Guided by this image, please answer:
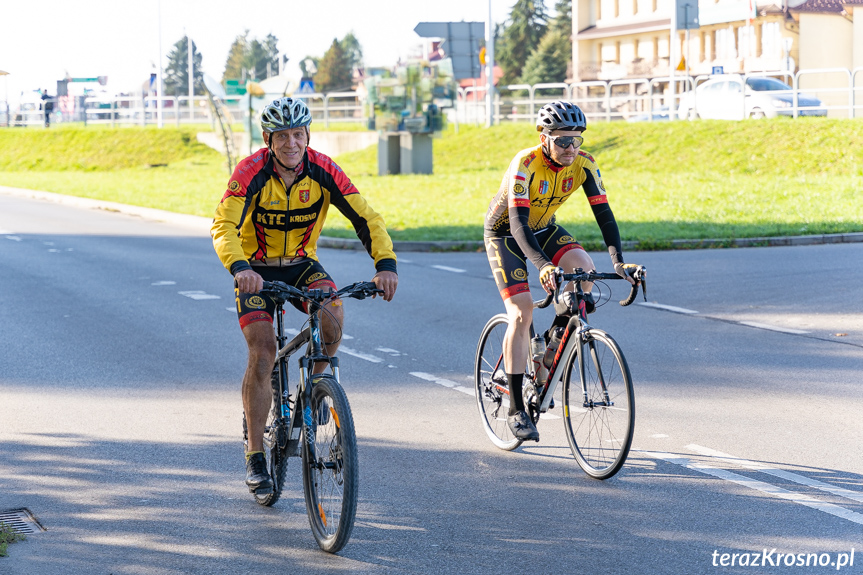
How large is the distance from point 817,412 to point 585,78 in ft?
236

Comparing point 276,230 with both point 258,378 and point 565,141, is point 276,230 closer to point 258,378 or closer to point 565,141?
point 258,378

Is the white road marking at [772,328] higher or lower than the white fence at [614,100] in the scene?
lower

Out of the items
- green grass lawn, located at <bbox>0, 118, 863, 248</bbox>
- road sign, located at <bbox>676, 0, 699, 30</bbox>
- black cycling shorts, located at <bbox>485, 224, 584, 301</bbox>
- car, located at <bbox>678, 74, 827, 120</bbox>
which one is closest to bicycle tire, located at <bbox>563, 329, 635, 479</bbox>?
black cycling shorts, located at <bbox>485, 224, 584, 301</bbox>

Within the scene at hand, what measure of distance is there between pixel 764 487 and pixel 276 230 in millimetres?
2681

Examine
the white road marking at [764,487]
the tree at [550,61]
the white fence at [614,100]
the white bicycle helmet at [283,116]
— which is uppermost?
the tree at [550,61]

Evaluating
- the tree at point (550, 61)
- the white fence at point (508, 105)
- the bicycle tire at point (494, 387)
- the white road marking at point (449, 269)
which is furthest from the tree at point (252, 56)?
the bicycle tire at point (494, 387)

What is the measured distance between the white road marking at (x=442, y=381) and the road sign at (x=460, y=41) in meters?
22.8

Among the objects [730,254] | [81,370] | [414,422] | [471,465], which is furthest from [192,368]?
[730,254]

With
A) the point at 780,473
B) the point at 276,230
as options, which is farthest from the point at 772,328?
the point at 276,230

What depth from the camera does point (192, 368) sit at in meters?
8.60

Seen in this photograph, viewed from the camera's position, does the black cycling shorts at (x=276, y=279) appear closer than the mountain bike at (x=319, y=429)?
No

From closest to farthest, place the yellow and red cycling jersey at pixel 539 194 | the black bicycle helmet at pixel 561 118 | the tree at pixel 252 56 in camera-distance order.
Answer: the black bicycle helmet at pixel 561 118 → the yellow and red cycling jersey at pixel 539 194 → the tree at pixel 252 56

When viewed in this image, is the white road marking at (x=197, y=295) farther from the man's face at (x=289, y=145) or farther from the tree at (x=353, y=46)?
the tree at (x=353, y=46)

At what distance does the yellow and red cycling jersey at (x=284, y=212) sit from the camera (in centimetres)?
503
